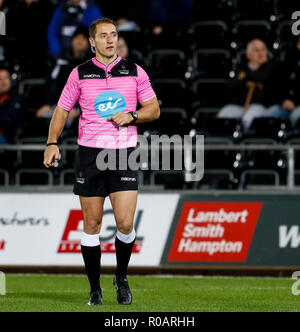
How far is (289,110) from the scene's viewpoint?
13.9 m

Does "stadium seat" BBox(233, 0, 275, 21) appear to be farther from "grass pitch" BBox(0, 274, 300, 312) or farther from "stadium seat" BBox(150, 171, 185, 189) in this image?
"grass pitch" BBox(0, 274, 300, 312)

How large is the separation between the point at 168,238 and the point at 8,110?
9.61ft

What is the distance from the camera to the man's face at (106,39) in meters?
8.48

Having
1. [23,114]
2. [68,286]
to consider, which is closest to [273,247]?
[68,286]

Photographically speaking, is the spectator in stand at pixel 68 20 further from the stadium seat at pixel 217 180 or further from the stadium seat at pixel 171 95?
the stadium seat at pixel 217 180

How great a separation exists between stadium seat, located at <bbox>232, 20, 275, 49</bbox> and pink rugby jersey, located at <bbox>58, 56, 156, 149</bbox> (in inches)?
289

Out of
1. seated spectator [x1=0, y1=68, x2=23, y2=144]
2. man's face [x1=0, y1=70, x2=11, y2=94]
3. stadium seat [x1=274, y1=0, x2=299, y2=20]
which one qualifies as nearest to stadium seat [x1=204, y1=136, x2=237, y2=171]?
seated spectator [x1=0, y1=68, x2=23, y2=144]

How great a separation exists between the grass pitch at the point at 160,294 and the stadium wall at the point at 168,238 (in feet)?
1.11

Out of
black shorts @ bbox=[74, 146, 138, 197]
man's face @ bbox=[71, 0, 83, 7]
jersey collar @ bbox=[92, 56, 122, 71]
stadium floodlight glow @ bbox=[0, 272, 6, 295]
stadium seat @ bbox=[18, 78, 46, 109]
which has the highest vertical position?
man's face @ bbox=[71, 0, 83, 7]

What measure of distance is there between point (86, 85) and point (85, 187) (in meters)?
0.85

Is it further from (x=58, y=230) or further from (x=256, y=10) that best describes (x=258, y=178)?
(x=256, y=10)

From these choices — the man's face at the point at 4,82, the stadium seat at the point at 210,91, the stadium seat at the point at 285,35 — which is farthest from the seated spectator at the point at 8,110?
the stadium seat at the point at 285,35

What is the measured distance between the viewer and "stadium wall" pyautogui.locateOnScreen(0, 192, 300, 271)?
12.4 m
